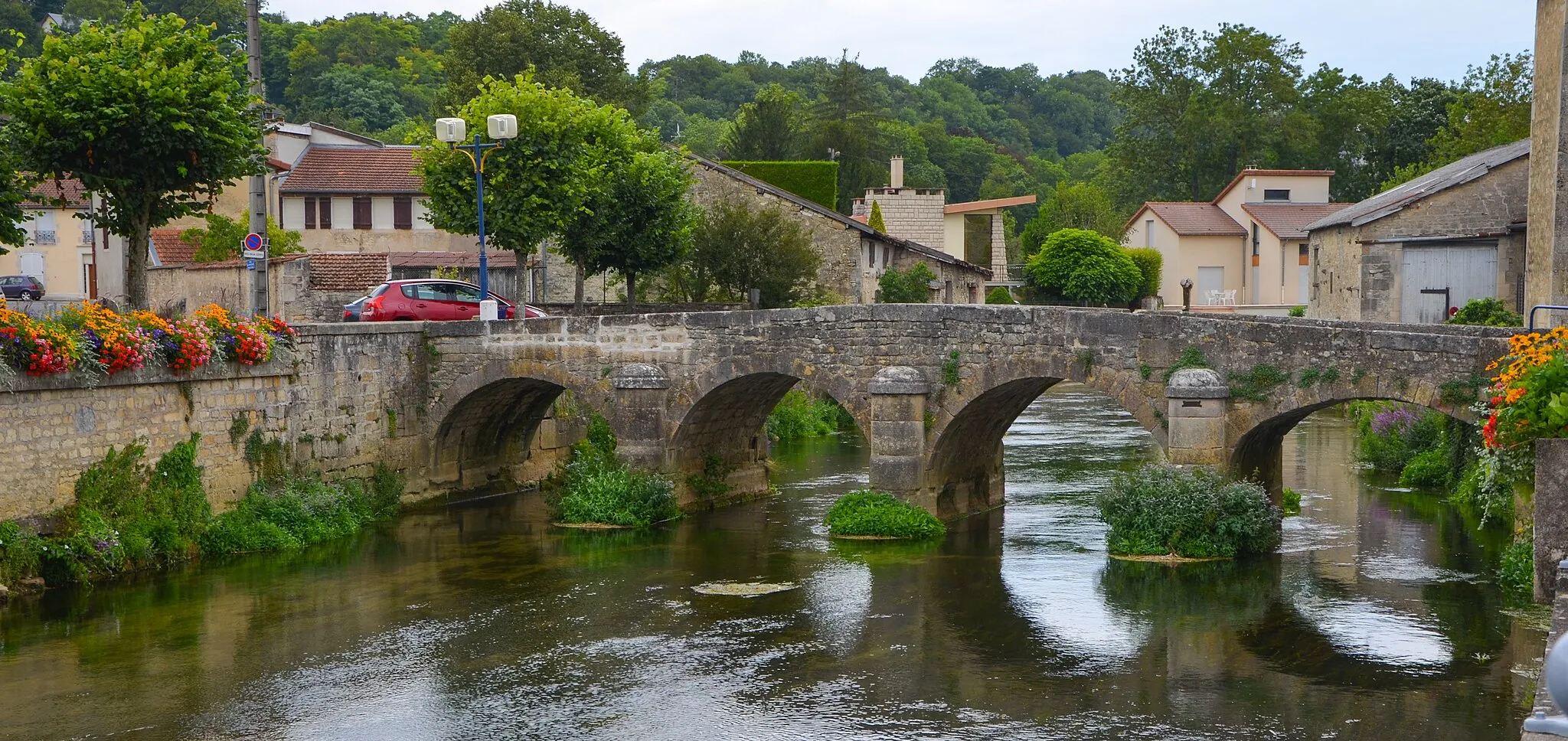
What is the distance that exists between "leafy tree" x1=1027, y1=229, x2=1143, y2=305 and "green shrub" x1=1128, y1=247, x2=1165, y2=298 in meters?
0.64

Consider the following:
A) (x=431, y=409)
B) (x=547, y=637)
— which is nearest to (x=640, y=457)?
(x=431, y=409)

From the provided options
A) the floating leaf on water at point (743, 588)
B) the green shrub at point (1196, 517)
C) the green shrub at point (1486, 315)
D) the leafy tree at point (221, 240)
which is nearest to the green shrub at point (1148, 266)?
the green shrub at point (1486, 315)

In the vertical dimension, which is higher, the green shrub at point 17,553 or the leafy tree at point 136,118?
the leafy tree at point 136,118

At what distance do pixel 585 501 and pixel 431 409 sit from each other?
341 centimetres

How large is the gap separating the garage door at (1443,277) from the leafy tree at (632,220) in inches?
545

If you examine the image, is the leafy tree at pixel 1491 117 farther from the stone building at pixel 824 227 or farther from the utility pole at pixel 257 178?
the utility pole at pixel 257 178

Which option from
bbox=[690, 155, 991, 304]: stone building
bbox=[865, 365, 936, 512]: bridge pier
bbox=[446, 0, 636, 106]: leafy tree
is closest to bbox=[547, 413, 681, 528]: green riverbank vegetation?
bbox=[865, 365, 936, 512]: bridge pier

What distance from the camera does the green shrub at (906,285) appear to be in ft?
131

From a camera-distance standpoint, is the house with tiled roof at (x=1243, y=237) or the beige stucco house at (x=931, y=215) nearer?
the beige stucco house at (x=931, y=215)

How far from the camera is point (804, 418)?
32.5 m

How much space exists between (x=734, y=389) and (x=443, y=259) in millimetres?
18613

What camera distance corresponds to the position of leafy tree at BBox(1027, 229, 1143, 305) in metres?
50.0

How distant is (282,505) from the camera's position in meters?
20.5

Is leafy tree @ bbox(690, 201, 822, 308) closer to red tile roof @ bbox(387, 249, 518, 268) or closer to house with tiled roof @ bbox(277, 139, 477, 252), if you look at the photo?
red tile roof @ bbox(387, 249, 518, 268)
